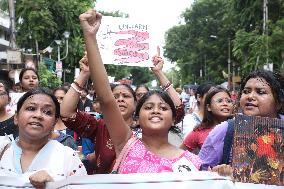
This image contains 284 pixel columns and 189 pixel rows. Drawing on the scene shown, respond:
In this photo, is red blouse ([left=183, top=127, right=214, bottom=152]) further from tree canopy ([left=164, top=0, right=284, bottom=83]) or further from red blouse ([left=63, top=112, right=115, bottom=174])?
tree canopy ([left=164, top=0, right=284, bottom=83])

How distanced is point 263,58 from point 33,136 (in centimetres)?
1922

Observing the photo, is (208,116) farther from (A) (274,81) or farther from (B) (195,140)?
(A) (274,81)

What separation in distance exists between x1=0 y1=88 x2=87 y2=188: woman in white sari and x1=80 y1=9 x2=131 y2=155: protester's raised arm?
0.99 feet

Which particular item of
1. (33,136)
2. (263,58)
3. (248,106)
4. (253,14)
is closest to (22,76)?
(33,136)

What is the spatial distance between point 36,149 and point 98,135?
84cm

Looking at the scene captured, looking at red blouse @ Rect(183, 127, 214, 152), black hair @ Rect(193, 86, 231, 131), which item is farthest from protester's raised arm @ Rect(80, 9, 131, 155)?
black hair @ Rect(193, 86, 231, 131)

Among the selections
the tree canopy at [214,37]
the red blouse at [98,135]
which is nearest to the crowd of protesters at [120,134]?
the red blouse at [98,135]

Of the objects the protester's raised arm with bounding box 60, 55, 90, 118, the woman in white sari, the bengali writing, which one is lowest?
the woman in white sari

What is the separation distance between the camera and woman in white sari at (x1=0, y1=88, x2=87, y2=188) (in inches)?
115

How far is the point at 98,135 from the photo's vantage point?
3840 mm

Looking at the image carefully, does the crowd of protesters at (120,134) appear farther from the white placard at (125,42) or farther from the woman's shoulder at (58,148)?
the white placard at (125,42)

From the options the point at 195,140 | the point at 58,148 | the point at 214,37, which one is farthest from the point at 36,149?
the point at 214,37

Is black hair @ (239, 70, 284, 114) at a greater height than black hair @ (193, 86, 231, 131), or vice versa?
black hair @ (239, 70, 284, 114)

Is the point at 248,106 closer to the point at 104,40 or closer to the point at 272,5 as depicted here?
the point at 104,40
